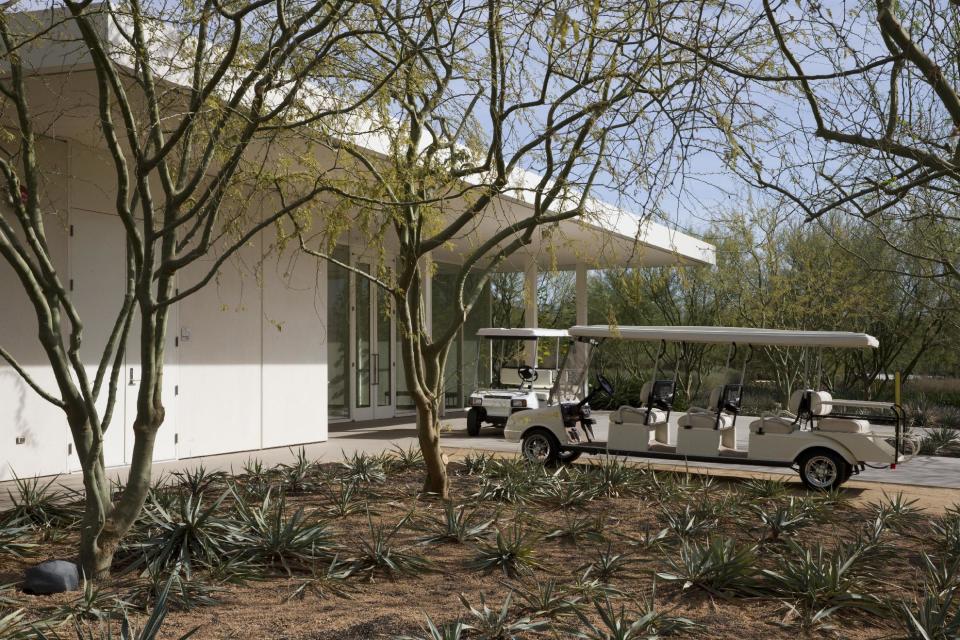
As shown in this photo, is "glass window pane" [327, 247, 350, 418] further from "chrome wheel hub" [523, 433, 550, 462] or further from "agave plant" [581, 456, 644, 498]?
"agave plant" [581, 456, 644, 498]

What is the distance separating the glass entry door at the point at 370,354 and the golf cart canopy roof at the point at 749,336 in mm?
7024

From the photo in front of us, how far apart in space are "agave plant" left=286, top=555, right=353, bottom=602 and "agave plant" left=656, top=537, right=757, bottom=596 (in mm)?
1796

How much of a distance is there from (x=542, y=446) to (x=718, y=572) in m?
5.83

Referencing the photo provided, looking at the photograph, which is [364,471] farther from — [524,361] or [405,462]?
[524,361]

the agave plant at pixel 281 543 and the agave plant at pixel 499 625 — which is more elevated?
the agave plant at pixel 281 543

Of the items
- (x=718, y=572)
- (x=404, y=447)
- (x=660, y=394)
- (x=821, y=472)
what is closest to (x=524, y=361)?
(x=404, y=447)

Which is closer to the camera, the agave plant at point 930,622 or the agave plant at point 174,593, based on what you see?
the agave plant at point 930,622

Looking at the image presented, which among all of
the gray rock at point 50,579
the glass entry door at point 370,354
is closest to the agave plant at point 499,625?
the gray rock at point 50,579

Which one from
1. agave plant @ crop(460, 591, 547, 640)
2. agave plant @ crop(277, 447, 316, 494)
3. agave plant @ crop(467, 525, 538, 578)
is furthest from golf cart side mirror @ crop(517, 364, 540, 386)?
agave plant @ crop(460, 591, 547, 640)

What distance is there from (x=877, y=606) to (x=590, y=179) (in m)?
3.73

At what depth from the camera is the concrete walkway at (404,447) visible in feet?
33.4

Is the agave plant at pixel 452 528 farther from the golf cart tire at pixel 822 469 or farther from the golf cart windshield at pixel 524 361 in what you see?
the golf cart windshield at pixel 524 361

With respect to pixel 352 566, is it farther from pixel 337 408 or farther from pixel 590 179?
pixel 337 408

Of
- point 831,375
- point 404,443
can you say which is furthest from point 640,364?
point 404,443
